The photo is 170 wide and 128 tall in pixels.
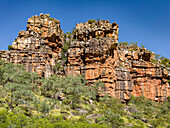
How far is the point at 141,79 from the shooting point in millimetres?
68562

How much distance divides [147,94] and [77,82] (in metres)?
28.6

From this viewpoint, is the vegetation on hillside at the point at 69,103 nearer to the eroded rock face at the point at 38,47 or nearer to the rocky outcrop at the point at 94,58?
the eroded rock face at the point at 38,47

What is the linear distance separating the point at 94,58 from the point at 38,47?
66.1ft

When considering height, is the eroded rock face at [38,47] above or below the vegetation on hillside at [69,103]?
above

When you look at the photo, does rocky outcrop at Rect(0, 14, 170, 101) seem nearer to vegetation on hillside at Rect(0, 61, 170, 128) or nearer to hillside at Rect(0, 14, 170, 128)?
hillside at Rect(0, 14, 170, 128)

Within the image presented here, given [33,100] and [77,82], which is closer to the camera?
[33,100]

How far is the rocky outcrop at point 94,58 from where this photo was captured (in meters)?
59.6

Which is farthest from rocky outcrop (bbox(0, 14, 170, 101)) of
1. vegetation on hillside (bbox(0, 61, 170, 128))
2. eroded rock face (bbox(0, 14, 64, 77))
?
vegetation on hillside (bbox(0, 61, 170, 128))

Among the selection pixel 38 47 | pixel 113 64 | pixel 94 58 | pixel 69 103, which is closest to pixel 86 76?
pixel 94 58

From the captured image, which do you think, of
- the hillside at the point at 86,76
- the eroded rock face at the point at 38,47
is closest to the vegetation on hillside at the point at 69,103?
the hillside at the point at 86,76

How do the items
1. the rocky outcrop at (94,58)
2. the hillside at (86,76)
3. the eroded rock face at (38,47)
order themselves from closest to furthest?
the hillside at (86,76) → the eroded rock face at (38,47) → the rocky outcrop at (94,58)

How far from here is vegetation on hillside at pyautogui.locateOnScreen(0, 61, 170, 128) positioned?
3775 cm

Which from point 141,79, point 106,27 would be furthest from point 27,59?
point 141,79

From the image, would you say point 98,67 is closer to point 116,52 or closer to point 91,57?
point 91,57
